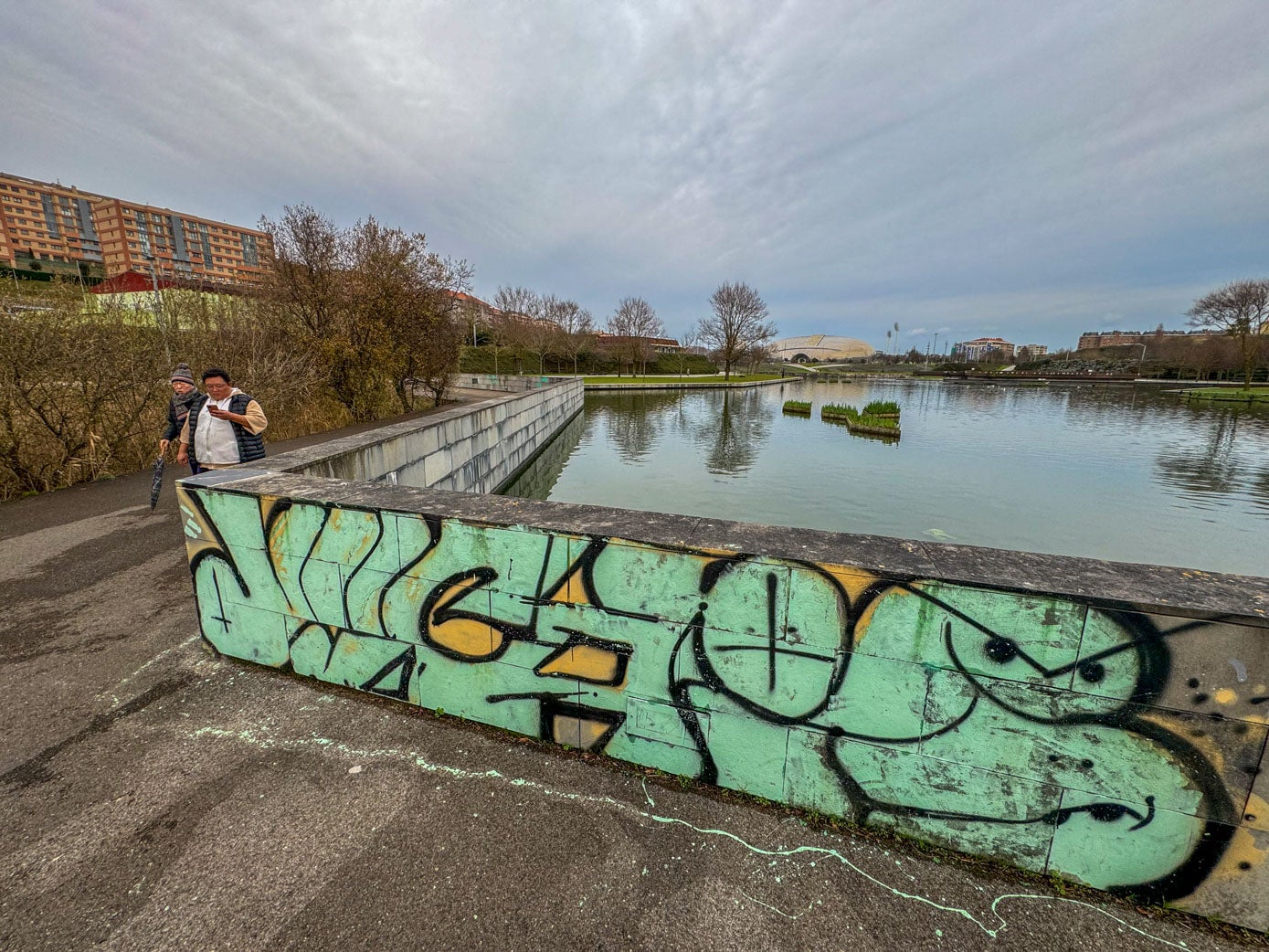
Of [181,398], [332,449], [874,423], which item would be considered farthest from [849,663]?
[874,423]

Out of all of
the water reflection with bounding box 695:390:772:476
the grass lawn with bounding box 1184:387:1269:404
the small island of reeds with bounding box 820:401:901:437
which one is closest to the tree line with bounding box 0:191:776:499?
the water reflection with bounding box 695:390:772:476

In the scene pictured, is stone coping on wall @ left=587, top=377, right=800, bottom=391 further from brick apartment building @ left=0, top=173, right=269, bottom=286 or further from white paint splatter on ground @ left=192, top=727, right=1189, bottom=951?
brick apartment building @ left=0, top=173, right=269, bottom=286

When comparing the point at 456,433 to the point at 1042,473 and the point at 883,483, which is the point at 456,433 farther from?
the point at 1042,473

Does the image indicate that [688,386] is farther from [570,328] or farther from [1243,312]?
[1243,312]

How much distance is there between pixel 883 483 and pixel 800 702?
445 inches

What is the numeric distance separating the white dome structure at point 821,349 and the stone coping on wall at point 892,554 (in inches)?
5385

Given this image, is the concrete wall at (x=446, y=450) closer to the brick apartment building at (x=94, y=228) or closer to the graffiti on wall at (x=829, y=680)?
the graffiti on wall at (x=829, y=680)

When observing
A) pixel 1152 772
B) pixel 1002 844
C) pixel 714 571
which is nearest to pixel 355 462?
pixel 714 571

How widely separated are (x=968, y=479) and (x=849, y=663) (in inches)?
514

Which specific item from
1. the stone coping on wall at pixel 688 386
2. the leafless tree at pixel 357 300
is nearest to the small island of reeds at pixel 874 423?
the leafless tree at pixel 357 300

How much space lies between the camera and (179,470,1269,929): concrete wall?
1606 mm

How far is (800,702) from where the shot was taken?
200cm

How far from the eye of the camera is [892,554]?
6.43ft

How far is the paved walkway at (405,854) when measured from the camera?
164cm
